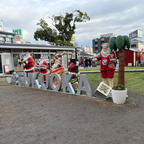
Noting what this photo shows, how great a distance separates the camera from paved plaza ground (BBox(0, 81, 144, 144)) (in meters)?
2.54

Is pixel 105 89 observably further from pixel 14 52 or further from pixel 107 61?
pixel 14 52

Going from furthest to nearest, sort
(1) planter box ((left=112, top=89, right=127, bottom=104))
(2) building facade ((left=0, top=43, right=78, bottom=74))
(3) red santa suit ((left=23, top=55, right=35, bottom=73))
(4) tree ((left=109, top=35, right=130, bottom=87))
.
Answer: (2) building facade ((left=0, top=43, right=78, bottom=74))
(3) red santa suit ((left=23, top=55, right=35, bottom=73))
(4) tree ((left=109, top=35, right=130, bottom=87))
(1) planter box ((left=112, top=89, right=127, bottom=104))

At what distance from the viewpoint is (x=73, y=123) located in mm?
3150

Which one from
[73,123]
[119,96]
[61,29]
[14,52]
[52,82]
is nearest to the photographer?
[73,123]

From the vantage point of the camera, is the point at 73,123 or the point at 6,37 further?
the point at 6,37

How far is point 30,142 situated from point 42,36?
1068 inches

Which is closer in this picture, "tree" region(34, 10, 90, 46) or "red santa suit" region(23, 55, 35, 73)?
"red santa suit" region(23, 55, 35, 73)

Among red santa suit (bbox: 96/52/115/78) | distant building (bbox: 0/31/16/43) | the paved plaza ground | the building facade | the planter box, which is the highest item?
distant building (bbox: 0/31/16/43)

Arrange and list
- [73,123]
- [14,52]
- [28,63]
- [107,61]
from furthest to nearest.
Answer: [14,52]
[28,63]
[107,61]
[73,123]

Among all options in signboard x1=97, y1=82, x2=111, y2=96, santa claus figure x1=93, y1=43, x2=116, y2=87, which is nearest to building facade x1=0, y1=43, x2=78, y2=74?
santa claus figure x1=93, y1=43, x2=116, y2=87

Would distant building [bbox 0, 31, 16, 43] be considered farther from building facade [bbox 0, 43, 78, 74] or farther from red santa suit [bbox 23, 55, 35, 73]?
red santa suit [bbox 23, 55, 35, 73]

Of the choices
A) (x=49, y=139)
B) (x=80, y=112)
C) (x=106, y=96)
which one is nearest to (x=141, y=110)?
(x=106, y=96)

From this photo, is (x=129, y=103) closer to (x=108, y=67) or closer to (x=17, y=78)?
(x=108, y=67)

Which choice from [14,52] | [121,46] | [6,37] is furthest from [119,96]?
[6,37]
